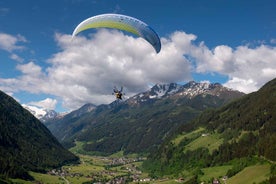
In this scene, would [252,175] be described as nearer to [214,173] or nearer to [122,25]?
[214,173]

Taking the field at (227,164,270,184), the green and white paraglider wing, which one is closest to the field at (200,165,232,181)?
the field at (227,164,270,184)

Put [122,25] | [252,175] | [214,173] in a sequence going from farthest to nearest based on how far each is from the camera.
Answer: [214,173]
[252,175]
[122,25]

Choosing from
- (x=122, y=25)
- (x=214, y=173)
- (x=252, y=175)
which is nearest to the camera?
(x=122, y=25)

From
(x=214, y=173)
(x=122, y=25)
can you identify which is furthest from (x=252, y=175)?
(x=122, y=25)

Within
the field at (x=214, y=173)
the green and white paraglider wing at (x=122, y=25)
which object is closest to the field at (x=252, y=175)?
the field at (x=214, y=173)

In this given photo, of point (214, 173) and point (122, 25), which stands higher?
point (122, 25)

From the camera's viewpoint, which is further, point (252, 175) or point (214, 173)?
point (214, 173)

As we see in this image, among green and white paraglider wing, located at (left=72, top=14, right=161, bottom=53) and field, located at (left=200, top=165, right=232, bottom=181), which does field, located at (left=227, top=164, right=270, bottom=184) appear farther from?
green and white paraglider wing, located at (left=72, top=14, right=161, bottom=53)

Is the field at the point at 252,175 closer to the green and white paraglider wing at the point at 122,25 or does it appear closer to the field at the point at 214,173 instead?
the field at the point at 214,173

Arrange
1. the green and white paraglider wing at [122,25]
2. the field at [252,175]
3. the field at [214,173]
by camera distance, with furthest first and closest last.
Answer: the field at [214,173] < the field at [252,175] < the green and white paraglider wing at [122,25]
